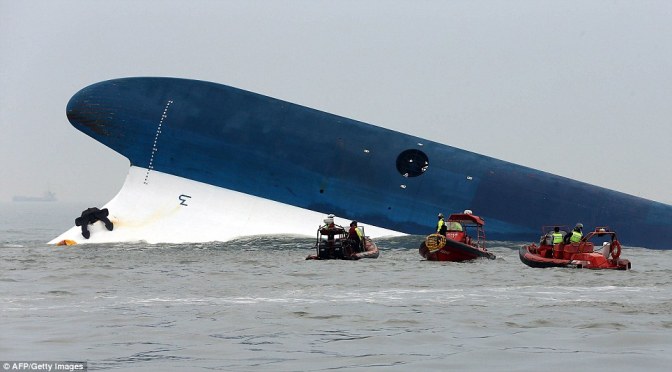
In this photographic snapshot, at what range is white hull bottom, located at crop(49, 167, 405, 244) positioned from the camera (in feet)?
113

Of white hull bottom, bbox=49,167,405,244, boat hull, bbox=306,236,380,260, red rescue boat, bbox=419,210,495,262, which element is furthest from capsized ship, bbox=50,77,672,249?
red rescue boat, bbox=419,210,495,262

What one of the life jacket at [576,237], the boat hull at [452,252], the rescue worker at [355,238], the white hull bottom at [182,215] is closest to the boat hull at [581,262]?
the life jacket at [576,237]

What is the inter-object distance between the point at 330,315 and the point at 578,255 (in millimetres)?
12684

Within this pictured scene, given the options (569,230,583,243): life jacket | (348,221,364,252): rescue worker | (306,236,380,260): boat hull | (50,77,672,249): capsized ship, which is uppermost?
(50,77,672,249): capsized ship

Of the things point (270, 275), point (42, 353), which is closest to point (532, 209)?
point (270, 275)

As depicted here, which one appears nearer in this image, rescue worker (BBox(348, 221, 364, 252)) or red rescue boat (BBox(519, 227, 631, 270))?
red rescue boat (BBox(519, 227, 631, 270))

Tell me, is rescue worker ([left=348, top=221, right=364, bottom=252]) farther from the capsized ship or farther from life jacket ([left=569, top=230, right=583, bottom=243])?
life jacket ([left=569, top=230, right=583, bottom=243])

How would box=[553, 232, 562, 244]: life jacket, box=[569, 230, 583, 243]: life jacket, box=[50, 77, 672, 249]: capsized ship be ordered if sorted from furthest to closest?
box=[50, 77, 672, 249]: capsized ship
box=[553, 232, 562, 244]: life jacket
box=[569, 230, 583, 243]: life jacket

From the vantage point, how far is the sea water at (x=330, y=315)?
12.5 meters

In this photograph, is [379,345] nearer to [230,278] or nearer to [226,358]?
[226,358]

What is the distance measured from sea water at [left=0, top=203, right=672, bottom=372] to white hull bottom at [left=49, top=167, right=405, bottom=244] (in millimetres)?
5843

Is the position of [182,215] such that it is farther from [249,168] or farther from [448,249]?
[448,249]

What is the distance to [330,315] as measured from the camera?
16.7 metres

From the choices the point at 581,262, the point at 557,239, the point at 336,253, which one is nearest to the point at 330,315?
the point at 336,253
